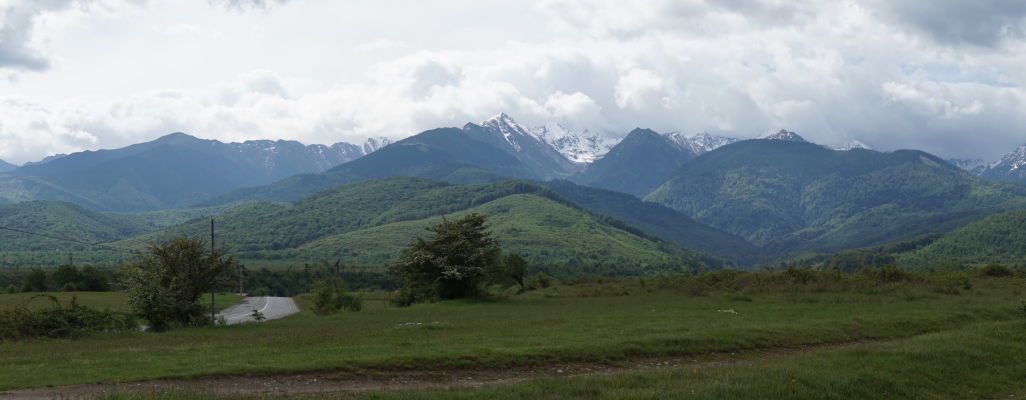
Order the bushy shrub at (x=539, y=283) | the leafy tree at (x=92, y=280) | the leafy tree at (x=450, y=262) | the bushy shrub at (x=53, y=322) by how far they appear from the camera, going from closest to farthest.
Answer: the bushy shrub at (x=53, y=322) → the leafy tree at (x=450, y=262) → the bushy shrub at (x=539, y=283) → the leafy tree at (x=92, y=280)

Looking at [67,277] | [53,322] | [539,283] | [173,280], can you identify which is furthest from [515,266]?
[67,277]

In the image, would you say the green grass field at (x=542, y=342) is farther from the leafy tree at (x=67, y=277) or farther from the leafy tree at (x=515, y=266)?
the leafy tree at (x=67, y=277)

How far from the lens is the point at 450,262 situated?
67.2m

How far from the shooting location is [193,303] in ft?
158

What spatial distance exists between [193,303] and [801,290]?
51.8m

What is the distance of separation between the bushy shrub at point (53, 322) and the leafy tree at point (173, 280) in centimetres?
379

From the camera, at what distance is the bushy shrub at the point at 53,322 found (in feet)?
119

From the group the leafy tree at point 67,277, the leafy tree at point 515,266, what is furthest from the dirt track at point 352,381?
the leafy tree at point 67,277


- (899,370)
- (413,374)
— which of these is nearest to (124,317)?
(413,374)

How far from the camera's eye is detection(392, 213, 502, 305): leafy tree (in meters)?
66.8

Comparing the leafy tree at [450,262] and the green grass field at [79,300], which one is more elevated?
the leafy tree at [450,262]

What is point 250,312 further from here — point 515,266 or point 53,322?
point 53,322

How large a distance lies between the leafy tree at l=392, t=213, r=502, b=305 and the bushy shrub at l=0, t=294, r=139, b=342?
30737 millimetres

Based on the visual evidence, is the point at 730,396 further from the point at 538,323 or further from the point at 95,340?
the point at 95,340
